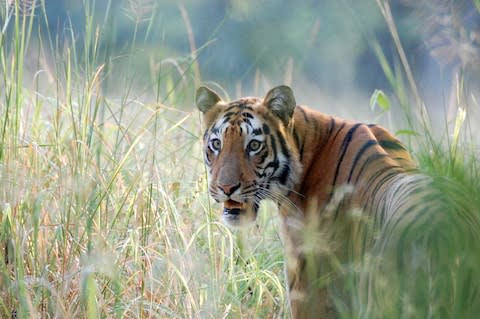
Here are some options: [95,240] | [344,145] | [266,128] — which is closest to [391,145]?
[344,145]

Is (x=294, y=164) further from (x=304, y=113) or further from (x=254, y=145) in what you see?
(x=304, y=113)

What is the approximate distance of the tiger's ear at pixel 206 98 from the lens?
347 cm

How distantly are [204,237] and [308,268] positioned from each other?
0.97 metres

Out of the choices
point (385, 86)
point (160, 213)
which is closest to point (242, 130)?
point (160, 213)

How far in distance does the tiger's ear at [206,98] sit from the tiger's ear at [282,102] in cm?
25

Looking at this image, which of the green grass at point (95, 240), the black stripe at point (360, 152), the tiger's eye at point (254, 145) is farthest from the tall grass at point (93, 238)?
the black stripe at point (360, 152)

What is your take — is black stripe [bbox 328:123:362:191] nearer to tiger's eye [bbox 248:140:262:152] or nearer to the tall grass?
tiger's eye [bbox 248:140:262:152]

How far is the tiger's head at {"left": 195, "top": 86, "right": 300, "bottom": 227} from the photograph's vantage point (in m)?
3.18

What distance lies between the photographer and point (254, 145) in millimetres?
3240

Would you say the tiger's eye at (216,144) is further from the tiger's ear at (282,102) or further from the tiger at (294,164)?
the tiger's ear at (282,102)

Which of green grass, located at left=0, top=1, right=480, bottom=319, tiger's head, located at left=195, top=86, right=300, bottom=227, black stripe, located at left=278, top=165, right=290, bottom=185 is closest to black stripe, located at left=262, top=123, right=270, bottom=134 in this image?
tiger's head, located at left=195, top=86, right=300, bottom=227

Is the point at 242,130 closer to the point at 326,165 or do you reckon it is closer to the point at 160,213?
the point at 326,165

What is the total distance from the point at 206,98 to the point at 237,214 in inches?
21.3

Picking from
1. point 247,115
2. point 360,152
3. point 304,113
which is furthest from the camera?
point 304,113
